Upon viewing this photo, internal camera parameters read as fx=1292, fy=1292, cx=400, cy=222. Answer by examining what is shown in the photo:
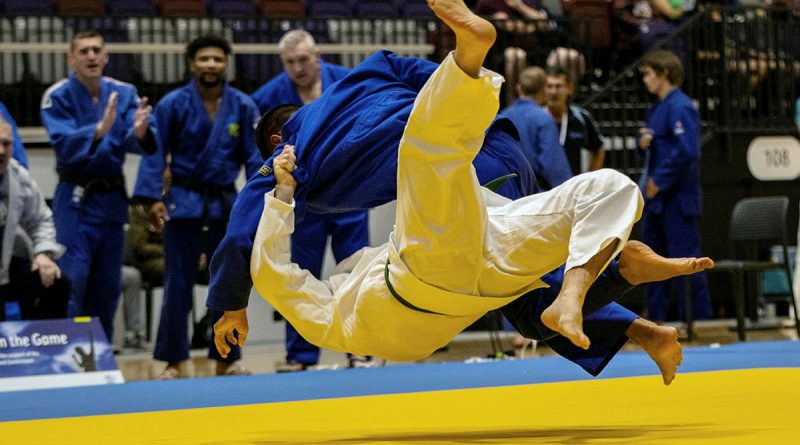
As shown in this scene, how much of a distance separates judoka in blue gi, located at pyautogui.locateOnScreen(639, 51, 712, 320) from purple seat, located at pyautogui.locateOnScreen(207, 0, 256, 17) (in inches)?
135

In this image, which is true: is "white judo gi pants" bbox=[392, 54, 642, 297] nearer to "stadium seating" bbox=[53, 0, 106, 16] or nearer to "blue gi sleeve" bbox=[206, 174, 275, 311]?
"blue gi sleeve" bbox=[206, 174, 275, 311]

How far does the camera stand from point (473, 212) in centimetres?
314

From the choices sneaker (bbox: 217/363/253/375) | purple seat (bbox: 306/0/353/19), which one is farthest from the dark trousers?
purple seat (bbox: 306/0/353/19)

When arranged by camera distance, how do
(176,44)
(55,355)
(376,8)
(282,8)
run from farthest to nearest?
(376,8) < (282,8) < (176,44) < (55,355)

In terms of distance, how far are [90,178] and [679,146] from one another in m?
3.58

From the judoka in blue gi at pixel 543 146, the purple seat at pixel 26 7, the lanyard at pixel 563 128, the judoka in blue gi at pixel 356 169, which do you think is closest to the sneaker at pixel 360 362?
the judoka in blue gi at pixel 543 146

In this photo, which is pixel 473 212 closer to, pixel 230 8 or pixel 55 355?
pixel 55 355

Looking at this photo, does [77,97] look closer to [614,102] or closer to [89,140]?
[89,140]

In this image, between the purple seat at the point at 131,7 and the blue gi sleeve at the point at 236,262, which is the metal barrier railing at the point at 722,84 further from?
the blue gi sleeve at the point at 236,262

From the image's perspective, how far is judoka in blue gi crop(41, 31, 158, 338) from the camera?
639cm

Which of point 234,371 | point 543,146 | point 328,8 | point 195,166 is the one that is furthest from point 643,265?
point 328,8

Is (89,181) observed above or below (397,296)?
above

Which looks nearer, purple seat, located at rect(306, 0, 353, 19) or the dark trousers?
the dark trousers

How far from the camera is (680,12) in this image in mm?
11602
